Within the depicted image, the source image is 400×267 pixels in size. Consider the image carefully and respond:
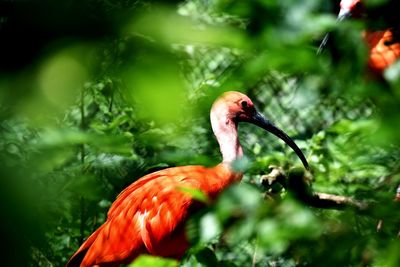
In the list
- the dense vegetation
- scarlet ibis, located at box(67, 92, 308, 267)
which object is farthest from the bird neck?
the dense vegetation

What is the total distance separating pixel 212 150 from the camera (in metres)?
3.58

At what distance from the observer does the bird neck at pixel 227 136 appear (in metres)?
3.27

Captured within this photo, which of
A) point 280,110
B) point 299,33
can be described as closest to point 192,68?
point 299,33

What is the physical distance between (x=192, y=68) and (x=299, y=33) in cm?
32

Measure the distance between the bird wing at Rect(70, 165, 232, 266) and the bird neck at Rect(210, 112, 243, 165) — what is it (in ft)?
0.94

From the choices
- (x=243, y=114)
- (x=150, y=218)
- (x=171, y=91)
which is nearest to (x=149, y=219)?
(x=150, y=218)

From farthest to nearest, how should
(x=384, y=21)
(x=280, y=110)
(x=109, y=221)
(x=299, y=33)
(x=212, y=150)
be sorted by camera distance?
1. (x=280, y=110)
2. (x=212, y=150)
3. (x=109, y=221)
4. (x=384, y=21)
5. (x=299, y=33)

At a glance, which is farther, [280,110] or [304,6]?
[280,110]

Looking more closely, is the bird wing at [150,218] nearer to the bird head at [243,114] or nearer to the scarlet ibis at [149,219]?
the scarlet ibis at [149,219]

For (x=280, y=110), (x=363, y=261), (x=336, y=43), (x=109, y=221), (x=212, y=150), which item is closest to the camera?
(x=363, y=261)

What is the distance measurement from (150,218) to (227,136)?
0.58 meters

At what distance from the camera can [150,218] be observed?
297cm

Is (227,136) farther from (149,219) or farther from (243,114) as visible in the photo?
(149,219)

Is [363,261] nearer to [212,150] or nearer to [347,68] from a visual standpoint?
[347,68]
